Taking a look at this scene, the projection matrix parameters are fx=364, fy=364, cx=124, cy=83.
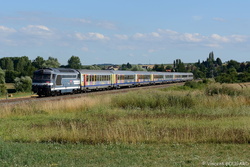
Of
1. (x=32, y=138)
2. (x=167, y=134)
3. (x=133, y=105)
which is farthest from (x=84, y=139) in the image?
(x=133, y=105)

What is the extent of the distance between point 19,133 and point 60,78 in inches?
975

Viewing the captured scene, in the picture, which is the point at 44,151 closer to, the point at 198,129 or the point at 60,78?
the point at 198,129

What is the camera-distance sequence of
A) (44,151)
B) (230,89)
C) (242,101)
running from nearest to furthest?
(44,151)
(242,101)
(230,89)

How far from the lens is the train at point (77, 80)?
38125 mm

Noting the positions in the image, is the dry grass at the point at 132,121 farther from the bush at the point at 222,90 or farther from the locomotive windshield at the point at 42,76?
the locomotive windshield at the point at 42,76

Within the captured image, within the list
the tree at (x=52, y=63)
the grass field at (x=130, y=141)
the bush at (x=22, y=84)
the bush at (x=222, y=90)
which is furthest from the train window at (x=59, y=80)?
the tree at (x=52, y=63)

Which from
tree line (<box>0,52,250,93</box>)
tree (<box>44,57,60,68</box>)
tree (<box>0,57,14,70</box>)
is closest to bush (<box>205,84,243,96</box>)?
tree line (<box>0,52,250,93</box>)

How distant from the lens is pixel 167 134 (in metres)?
13.9

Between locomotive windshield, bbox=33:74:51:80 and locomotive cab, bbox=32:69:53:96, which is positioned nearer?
locomotive cab, bbox=32:69:53:96

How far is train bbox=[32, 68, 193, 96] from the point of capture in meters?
38.1

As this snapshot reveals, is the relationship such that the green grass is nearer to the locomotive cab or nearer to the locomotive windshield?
the locomotive cab

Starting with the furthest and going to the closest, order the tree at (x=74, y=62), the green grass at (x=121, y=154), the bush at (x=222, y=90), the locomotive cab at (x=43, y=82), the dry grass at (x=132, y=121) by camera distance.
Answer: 1. the tree at (x=74, y=62)
2. the locomotive cab at (x=43, y=82)
3. the bush at (x=222, y=90)
4. the dry grass at (x=132, y=121)
5. the green grass at (x=121, y=154)

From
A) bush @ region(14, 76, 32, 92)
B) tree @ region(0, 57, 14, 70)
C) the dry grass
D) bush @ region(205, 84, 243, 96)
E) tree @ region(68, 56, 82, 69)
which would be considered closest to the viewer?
the dry grass

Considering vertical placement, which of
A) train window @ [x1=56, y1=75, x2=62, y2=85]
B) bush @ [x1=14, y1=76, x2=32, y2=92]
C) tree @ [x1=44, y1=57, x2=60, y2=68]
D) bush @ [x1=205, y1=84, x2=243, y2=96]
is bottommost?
bush @ [x1=14, y1=76, x2=32, y2=92]
